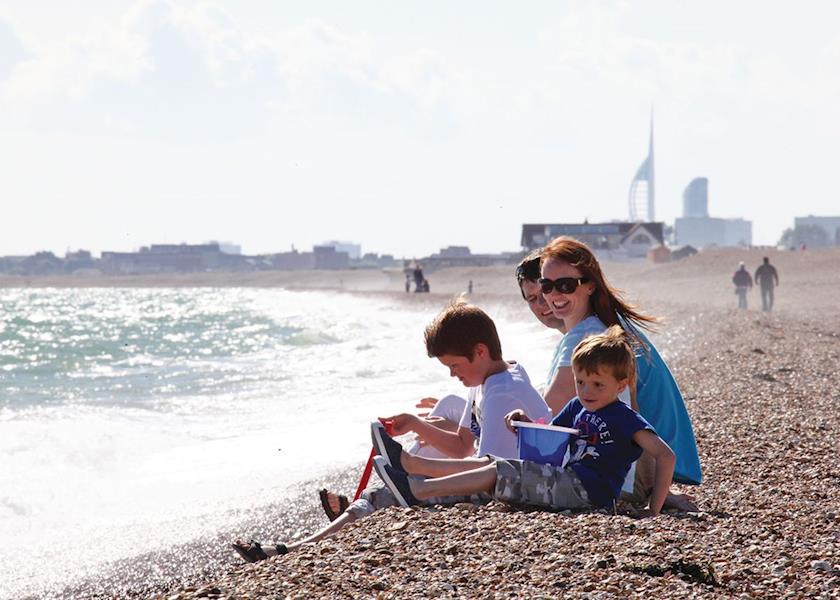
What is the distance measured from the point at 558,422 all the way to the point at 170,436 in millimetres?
7155

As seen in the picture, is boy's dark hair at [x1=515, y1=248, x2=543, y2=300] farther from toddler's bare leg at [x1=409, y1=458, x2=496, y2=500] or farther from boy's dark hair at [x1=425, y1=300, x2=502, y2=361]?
toddler's bare leg at [x1=409, y1=458, x2=496, y2=500]

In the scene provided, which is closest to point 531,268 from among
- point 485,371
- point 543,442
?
point 485,371

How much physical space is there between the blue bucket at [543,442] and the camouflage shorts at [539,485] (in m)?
0.03

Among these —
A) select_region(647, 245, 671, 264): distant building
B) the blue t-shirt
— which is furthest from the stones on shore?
select_region(647, 245, 671, 264): distant building

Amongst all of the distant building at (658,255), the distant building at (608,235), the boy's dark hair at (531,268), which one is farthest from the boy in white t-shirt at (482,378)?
the distant building at (608,235)

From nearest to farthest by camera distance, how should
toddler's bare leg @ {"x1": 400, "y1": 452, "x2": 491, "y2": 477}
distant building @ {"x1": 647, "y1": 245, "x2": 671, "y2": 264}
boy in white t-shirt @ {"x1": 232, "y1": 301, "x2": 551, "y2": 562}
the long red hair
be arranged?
toddler's bare leg @ {"x1": 400, "y1": 452, "x2": 491, "y2": 477}, boy in white t-shirt @ {"x1": 232, "y1": 301, "x2": 551, "y2": 562}, the long red hair, distant building @ {"x1": 647, "y1": 245, "x2": 671, "y2": 264}

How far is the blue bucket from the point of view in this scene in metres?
4.18

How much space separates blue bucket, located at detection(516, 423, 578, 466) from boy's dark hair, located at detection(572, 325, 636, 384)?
0.89 ft

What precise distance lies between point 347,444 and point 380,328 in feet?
84.2

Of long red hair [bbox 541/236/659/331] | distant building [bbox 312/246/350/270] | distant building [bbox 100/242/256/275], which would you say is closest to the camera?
long red hair [bbox 541/236/659/331]

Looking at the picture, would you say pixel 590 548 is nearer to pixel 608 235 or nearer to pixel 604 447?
pixel 604 447

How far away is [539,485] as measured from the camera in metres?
4.25

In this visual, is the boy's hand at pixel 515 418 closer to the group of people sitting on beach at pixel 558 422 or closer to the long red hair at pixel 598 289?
the group of people sitting on beach at pixel 558 422

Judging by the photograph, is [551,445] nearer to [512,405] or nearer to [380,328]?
[512,405]
